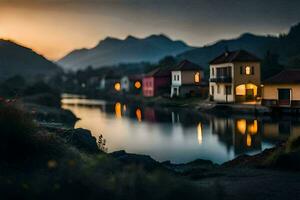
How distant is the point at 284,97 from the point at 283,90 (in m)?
0.84

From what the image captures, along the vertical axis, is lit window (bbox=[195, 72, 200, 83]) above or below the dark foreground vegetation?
above

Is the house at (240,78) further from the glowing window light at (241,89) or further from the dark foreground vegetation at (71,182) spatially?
the dark foreground vegetation at (71,182)

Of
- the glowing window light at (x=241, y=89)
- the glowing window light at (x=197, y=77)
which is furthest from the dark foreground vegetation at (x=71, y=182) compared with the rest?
the glowing window light at (x=197, y=77)

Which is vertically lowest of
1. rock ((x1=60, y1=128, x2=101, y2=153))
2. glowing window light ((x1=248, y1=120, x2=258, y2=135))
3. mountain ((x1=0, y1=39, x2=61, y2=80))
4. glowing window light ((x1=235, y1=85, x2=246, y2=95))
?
glowing window light ((x1=248, y1=120, x2=258, y2=135))

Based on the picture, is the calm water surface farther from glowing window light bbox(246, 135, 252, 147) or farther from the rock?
the rock

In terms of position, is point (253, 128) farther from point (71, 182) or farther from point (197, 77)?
point (197, 77)

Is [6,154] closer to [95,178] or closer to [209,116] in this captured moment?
[95,178]

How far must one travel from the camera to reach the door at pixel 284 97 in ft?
153

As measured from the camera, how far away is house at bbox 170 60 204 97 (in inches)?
2857

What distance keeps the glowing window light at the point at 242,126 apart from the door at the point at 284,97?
673 cm

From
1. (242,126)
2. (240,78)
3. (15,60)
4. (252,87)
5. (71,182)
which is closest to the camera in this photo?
(71,182)

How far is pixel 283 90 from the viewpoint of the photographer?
47.2 meters

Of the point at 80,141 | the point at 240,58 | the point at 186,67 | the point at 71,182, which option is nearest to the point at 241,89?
the point at 240,58

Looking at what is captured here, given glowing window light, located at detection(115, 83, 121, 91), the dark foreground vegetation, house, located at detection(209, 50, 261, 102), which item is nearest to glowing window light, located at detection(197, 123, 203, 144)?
house, located at detection(209, 50, 261, 102)
